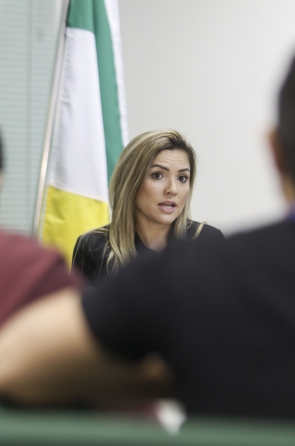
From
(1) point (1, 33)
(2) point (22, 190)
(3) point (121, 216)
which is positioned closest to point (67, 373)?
(3) point (121, 216)

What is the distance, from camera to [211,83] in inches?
150

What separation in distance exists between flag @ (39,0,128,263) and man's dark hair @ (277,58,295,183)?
2773mm

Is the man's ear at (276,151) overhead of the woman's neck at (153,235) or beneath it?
overhead

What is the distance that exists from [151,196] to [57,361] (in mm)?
2355

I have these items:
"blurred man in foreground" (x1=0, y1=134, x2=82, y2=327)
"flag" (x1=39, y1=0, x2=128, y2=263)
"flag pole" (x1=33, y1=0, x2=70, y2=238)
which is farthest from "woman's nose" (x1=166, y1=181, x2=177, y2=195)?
"blurred man in foreground" (x1=0, y1=134, x2=82, y2=327)

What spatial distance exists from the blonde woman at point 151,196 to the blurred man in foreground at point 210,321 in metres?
2.20

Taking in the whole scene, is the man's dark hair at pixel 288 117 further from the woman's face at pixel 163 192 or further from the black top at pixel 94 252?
the woman's face at pixel 163 192

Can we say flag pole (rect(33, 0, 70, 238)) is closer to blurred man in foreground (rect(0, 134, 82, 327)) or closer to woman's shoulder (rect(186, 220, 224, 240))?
woman's shoulder (rect(186, 220, 224, 240))

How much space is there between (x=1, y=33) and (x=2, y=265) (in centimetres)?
321

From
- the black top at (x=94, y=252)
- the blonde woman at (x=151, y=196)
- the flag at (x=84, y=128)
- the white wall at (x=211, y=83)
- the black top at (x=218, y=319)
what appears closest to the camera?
the black top at (x=218, y=319)

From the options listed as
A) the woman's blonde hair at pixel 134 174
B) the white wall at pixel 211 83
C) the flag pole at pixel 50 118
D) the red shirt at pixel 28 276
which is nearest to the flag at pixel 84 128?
the flag pole at pixel 50 118

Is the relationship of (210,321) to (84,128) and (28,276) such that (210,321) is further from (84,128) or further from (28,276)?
(84,128)

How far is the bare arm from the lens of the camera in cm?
62

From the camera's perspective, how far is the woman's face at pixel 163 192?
296 cm
